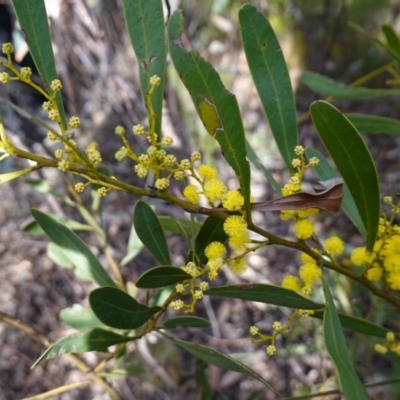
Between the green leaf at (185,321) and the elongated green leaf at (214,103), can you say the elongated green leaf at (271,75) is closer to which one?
the elongated green leaf at (214,103)

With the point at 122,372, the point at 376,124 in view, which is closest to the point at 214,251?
the point at 122,372

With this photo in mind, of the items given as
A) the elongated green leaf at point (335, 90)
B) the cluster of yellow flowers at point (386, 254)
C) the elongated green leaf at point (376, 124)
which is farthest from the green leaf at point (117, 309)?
the elongated green leaf at point (335, 90)

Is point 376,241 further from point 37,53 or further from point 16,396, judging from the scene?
point 16,396

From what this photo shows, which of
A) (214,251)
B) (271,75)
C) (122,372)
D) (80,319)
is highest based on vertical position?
(271,75)

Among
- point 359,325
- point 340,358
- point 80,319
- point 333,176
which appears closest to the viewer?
point 340,358

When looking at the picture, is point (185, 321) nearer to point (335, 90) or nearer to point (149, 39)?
point (149, 39)
